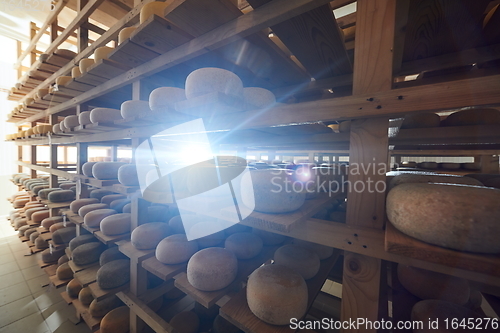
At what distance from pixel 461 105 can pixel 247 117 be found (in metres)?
0.67

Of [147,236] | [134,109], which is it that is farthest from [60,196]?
[134,109]

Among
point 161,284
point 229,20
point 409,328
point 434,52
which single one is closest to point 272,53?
point 229,20

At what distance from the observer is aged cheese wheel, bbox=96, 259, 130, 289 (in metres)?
1.42

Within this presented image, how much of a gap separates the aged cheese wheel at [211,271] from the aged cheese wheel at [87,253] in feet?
4.53

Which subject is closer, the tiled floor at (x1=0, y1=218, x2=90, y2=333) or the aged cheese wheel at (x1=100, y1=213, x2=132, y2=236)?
the aged cheese wheel at (x1=100, y1=213, x2=132, y2=236)

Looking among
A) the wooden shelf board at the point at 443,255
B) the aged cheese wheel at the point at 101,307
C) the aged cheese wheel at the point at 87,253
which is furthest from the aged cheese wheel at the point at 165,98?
the aged cheese wheel at the point at 101,307

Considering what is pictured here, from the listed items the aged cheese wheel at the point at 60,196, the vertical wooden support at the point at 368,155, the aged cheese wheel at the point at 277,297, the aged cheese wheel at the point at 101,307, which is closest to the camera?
the vertical wooden support at the point at 368,155

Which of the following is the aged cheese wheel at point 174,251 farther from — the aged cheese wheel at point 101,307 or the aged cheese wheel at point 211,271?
the aged cheese wheel at point 101,307

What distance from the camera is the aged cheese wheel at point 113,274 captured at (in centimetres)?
142

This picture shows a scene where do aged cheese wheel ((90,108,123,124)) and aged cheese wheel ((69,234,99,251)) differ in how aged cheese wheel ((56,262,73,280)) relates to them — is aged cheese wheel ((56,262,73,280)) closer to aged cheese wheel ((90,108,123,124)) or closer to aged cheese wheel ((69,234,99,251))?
aged cheese wheel ((69,234,99,251))

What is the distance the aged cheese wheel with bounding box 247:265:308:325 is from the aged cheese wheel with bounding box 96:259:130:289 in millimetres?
1188

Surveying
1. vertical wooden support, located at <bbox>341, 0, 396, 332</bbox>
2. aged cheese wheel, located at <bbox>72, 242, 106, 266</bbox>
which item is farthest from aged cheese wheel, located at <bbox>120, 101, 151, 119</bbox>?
aged cheese wheel, located at <bbox>72, 242, 106, 266</bbox>

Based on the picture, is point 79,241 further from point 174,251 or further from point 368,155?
point 368,155

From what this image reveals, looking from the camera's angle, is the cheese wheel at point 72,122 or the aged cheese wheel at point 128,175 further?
the cheese wheel at point 72,122
